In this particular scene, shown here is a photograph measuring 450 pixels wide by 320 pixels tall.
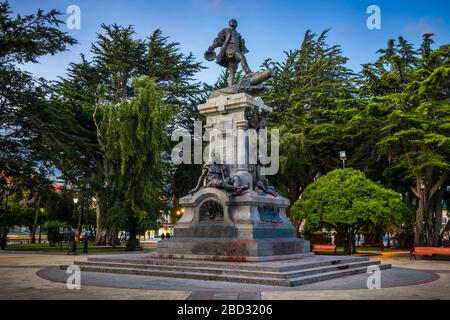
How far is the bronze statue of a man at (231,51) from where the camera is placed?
62.7ft

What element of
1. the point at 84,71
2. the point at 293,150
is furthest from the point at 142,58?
the point at 293,150

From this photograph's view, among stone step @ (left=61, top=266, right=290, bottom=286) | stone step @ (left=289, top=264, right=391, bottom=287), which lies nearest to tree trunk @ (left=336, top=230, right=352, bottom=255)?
stone step @ (left=289, top=264, right=391, bottom=287)

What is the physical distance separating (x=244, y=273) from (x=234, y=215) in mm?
3526

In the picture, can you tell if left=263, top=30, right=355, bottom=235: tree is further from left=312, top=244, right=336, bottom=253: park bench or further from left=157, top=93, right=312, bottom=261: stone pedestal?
left=157, top=93, right=312, bottom=261: stone pedestal

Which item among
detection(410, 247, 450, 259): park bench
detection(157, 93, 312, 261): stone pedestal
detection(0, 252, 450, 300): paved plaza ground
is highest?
detection(157, 93, 312, 261): stone pedestal

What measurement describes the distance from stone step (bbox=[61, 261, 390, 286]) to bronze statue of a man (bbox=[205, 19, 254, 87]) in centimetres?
836

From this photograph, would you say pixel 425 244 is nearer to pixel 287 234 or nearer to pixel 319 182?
pixel 319 182

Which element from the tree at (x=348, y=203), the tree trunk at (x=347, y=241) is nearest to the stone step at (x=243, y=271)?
the tree at (x=348, y=203)

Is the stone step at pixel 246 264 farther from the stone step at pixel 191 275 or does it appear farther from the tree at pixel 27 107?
the tree at pixel 27 107

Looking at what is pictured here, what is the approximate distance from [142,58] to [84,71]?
527cm

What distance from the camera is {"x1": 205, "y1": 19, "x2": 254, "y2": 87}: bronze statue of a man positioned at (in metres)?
19.1

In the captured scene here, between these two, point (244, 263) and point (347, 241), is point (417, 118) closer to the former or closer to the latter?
point (347, 241)

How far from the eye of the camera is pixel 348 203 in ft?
96.6

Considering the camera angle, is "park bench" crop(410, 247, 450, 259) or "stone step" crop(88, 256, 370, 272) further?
"park bench" crop(410, 247, 450, 259)
